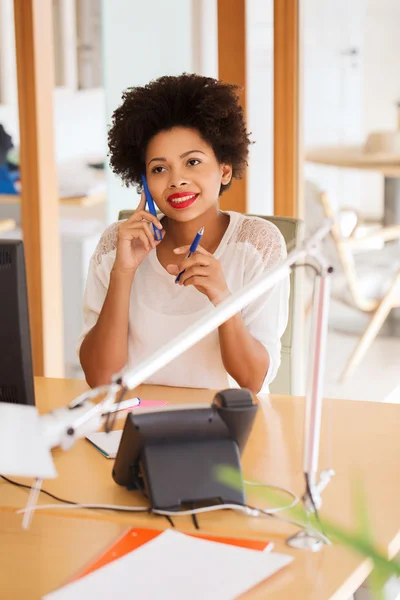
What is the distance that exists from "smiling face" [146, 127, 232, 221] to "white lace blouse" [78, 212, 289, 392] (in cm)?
13

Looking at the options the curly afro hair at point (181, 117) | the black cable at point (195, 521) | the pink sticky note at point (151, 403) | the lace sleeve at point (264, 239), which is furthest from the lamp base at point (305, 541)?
the curly afro hair at point (181, 117)

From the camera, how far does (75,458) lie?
4.78 feet

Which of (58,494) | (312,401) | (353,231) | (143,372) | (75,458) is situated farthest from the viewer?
(353,231)

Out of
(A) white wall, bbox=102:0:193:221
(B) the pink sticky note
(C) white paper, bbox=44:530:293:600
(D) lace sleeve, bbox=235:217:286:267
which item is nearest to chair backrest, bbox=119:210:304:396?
(D) lace sleeve, bbox=235:217:286:267

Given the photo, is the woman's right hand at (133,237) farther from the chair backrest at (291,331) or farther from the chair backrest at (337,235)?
the chair backrest at (337,235)

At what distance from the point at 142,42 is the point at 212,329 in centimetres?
235

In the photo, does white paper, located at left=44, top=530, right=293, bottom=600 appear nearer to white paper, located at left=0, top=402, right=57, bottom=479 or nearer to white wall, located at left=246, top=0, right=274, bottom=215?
white paper, located at left=0, top=402, right=57, bottom=479

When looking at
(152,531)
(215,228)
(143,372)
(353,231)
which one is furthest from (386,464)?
(353,231)

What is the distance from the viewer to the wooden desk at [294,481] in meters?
1.08

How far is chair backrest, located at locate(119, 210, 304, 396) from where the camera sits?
2010mm

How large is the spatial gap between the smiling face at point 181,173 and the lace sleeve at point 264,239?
112 mm

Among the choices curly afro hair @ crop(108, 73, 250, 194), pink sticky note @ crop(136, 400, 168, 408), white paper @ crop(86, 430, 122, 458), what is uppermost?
curly afro hair @ crop(108, 73, 250, 194)

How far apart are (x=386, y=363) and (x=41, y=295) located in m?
1.21

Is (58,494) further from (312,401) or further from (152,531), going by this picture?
(312,401)
